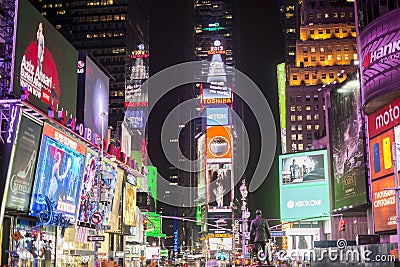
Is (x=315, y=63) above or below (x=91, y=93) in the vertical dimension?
above

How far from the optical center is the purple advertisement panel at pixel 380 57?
4194 cm

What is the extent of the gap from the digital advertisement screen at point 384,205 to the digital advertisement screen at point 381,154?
695 mm

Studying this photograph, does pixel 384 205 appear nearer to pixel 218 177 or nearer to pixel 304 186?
pixel 304 186

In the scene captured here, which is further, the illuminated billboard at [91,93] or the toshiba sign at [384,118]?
the illuminated billboard at [91,93]

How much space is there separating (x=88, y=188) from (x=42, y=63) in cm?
1212

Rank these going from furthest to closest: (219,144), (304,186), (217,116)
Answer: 1. (217,116)
2. (219,144)
3. (304,186)

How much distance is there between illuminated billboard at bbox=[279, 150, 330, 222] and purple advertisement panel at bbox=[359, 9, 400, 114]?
29.5 metres

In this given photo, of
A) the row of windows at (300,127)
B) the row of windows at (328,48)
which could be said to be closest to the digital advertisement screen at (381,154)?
the row of windows at (328,48)

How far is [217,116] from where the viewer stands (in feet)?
532

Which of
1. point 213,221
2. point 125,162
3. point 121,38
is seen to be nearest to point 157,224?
point 213,221

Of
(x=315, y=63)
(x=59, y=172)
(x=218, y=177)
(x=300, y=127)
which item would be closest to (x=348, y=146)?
(x=59, y=172)

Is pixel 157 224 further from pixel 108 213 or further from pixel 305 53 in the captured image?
pixel 108 213

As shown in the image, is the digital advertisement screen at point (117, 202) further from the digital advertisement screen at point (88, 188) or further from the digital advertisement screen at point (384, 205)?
the digital advertisement screen at point (384, 205)

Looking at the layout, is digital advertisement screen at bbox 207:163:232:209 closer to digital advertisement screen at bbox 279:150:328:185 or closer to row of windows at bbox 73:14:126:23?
row of windows at bbox 73:14:126:23
